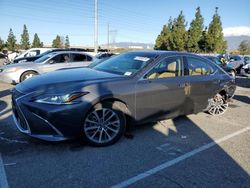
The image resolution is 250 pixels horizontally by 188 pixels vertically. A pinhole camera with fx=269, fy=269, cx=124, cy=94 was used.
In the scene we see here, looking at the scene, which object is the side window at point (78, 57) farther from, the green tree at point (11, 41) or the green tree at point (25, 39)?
the green tree at point (25, 39)

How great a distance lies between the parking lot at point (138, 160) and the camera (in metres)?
3.29

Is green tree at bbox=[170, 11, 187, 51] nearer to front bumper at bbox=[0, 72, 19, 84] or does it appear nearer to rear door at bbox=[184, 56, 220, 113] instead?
front bumper at bbox=[0, 72, 19, 84]

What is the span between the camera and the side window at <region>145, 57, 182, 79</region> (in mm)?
4899

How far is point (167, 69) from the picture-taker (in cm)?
517

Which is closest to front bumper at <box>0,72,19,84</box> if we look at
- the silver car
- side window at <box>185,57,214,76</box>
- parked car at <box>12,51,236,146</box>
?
the silver car

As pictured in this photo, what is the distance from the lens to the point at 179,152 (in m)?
4.25

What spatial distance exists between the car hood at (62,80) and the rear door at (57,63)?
6284mm

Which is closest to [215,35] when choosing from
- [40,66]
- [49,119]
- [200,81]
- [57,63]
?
[57,63]

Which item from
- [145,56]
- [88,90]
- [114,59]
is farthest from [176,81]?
[88,90]

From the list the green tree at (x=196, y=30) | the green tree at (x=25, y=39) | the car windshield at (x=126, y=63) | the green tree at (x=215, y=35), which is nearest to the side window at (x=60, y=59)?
the car windshield at (x=126, y=63)

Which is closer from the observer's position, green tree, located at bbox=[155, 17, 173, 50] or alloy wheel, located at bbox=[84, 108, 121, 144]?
alloy wheel, located at bbox=[84, 108, 121, 144]

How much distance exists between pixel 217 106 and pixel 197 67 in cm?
137

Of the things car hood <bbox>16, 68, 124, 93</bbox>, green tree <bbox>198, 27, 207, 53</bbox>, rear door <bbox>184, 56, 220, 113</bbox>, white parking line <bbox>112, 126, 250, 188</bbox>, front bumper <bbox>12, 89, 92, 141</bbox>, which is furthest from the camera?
green tree <bbox>198, 27, 207, 53</bbox>

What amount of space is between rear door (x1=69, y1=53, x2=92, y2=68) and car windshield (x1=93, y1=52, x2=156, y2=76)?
5.85 meters
